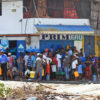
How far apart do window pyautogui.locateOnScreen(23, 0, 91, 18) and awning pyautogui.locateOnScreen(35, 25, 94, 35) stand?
882mm

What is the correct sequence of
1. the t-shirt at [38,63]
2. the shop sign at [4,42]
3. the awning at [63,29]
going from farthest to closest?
the shop sign at [4,42] < the awning at [63,29] < the t-shirt at [38,63]

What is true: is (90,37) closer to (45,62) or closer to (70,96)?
(45,62)

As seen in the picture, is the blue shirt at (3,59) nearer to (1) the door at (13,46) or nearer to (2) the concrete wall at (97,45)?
(1) the door at (13,46)

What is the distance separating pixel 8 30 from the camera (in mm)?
16922

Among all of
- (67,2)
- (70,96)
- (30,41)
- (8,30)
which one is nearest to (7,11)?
(8,30)

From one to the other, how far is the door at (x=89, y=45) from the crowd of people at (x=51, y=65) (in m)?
1.44

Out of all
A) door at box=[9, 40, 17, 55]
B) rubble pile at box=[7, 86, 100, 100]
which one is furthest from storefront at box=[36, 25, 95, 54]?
rubble pile at box=[7, 86, 100, 100]

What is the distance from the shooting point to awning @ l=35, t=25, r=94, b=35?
1523 cm

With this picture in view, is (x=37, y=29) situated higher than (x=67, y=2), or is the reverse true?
(x=67, y=2)

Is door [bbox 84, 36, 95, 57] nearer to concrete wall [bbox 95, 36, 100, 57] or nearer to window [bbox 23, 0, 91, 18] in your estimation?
concrete wall [bbox 95, 36, 100, 57]

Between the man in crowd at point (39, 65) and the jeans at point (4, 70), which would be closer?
the man in crowd at point (39, 65)

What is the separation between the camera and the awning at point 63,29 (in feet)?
50.0

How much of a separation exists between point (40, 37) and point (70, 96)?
21.7ft

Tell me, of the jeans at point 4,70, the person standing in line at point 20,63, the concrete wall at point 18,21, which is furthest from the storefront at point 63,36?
the jeans at point 4,70
